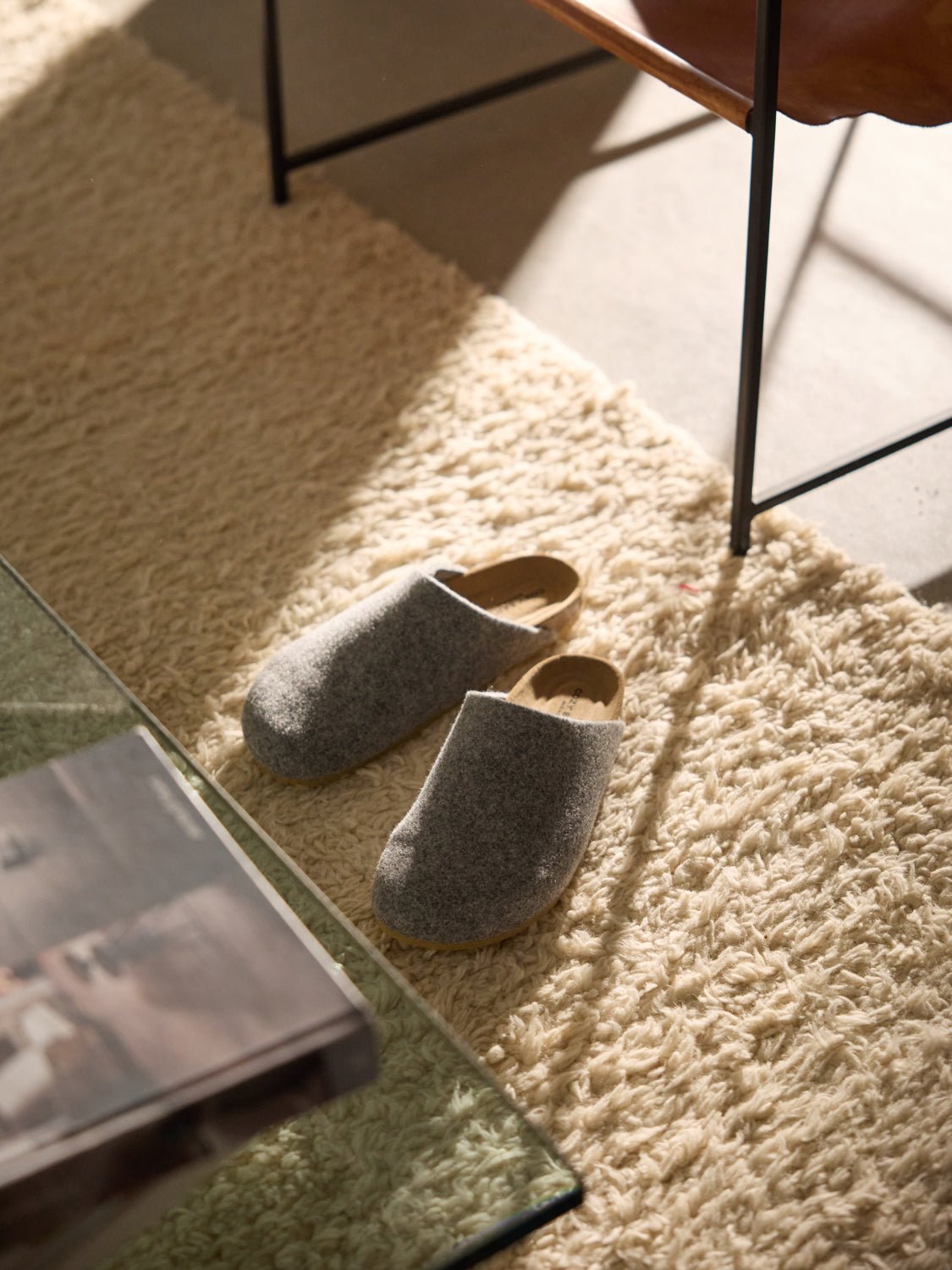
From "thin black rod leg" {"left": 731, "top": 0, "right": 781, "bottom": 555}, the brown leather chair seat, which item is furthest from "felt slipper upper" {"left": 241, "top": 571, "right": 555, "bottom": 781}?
the brown leather chair seat

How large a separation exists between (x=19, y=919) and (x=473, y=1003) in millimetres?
375

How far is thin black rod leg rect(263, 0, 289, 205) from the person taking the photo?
1644 millimetres

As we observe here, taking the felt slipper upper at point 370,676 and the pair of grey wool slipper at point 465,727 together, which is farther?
the felt slipper upper at point 370,676

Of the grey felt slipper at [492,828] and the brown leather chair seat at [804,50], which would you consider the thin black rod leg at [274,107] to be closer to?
the brown leather chair seat at [804,50]

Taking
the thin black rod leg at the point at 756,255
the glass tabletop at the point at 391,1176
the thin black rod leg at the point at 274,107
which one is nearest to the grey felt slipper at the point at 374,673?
the thin black rod leg at the point at 756,255

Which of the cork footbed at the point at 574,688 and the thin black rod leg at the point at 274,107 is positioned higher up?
the thin black rod leg at the point at 274,107

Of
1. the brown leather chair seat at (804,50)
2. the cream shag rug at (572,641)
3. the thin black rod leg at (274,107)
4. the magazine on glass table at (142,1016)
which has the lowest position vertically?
the cream shag rug at (572,641)

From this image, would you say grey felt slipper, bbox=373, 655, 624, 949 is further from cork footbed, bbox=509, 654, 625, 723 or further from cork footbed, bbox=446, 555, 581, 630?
cork footbed, bbox=446, 555, 581, 630

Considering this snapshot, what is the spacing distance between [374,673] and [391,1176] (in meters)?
0.50

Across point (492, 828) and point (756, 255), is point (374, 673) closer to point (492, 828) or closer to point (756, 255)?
point (492, 828)

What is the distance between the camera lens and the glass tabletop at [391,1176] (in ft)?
2.27

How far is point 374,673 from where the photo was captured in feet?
3.71

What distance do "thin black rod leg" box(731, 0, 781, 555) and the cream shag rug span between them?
0.30ft

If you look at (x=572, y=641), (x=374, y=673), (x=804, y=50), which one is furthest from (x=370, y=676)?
(x=804, y=50)
